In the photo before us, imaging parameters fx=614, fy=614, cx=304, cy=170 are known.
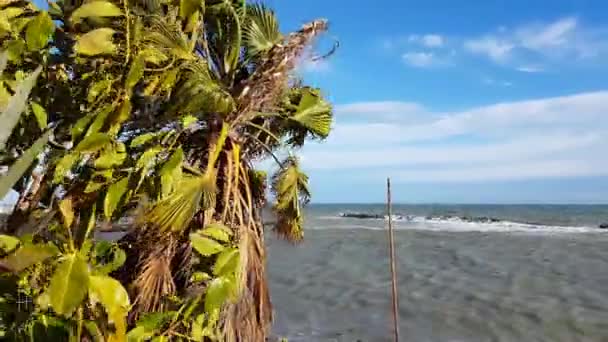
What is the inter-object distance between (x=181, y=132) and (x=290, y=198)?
1.60m

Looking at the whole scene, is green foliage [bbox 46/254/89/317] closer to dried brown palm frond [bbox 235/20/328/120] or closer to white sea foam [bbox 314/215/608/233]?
dried brown palm frond [bbox 235/20/328/120]

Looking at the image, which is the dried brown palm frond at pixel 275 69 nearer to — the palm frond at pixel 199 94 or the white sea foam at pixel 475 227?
the palm frond at pixel 199 94

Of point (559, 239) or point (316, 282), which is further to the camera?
point (559, 239)

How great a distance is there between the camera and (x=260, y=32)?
482 cm

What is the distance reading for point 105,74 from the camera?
303 centimetres

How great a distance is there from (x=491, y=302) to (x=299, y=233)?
762 centimetres

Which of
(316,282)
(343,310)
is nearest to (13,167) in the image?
(343,310)

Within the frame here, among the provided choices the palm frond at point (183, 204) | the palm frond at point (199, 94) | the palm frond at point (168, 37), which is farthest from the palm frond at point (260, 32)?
the palm frond at point (183, 204)

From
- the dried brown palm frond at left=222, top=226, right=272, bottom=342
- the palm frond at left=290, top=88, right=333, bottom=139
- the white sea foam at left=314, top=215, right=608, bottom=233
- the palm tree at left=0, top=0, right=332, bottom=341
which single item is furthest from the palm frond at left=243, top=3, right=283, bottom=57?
the white sea foam at left=314, top=215, right=608, bottom=233

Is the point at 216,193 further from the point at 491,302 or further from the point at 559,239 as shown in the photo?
the point at 559,239

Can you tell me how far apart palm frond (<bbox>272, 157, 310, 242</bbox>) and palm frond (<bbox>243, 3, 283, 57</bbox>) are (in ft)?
3.55

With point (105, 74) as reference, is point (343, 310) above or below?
below

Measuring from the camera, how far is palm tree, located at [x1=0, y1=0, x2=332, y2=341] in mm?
2789

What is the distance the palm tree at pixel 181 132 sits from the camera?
2.79m
